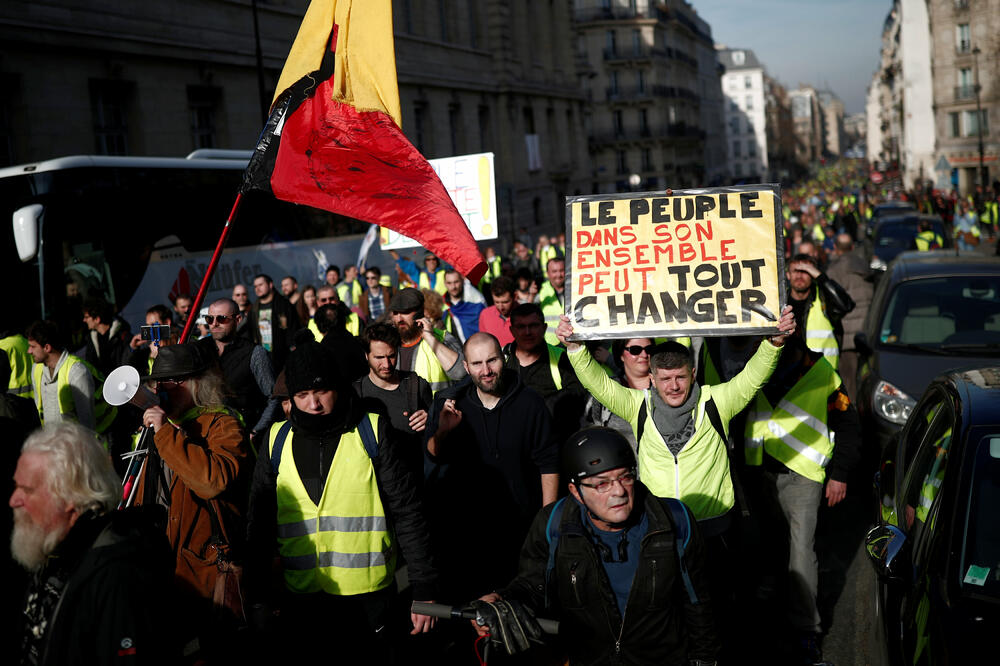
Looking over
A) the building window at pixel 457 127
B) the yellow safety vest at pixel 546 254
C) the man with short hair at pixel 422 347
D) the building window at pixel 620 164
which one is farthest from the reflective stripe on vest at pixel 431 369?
the building window at pixel 620 164

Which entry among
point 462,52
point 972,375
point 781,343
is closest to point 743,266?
point 781,343

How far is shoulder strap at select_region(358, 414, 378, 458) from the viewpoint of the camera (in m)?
4.00

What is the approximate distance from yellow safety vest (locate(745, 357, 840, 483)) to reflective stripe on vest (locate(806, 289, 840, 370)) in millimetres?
1973

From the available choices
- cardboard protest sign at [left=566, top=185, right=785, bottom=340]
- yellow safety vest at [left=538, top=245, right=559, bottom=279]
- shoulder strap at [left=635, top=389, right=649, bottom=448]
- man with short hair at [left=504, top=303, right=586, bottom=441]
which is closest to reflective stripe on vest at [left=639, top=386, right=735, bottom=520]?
shoulder strap at [left=635, top=389, right=649, bottom=448]

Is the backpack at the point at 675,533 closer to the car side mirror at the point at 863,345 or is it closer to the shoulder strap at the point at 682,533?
the shoulder strap at the point at 682,533

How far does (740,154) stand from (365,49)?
13969 cm

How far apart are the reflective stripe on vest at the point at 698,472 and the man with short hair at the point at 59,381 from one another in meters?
4.18

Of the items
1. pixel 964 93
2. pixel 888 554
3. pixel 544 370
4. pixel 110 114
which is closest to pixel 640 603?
pixel 888 554

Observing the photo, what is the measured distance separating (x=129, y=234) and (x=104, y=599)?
430 inches

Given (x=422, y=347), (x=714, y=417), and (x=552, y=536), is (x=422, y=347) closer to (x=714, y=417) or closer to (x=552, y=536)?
(x=714, y=417)

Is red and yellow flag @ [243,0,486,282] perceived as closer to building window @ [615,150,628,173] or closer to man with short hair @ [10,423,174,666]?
man with short hair @ [10,423,174,666]

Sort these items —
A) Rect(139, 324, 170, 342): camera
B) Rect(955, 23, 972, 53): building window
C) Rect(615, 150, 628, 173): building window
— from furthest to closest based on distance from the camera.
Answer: Rect(615, 150, 628, 173): building window → Rect(955, 23, 972, 53): building window → Rect(139, 324, 170, 342): camera

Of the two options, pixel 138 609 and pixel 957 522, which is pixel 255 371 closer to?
pixel 138 609

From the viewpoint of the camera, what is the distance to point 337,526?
3.98 meters
